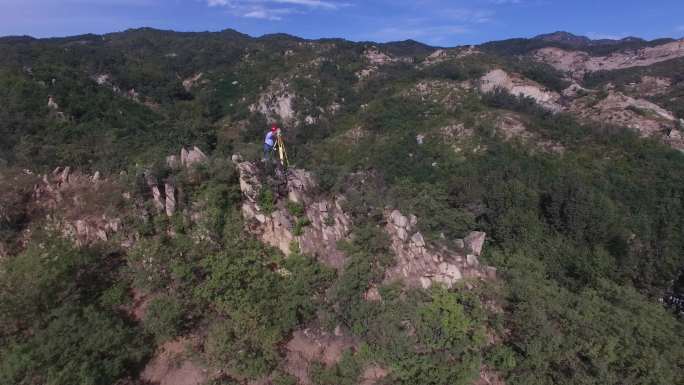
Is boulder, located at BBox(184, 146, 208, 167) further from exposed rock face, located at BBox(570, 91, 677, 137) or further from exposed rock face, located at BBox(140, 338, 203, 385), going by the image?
exposed rock face, located at BBox(570, 91, 677, 137)

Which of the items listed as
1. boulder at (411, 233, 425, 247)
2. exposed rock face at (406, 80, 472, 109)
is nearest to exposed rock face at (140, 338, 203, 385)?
boulder at (411, 233, 425, 247)

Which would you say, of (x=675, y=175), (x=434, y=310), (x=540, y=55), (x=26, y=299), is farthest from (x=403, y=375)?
(x=540, y=55)

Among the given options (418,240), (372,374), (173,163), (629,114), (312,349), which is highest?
(629,114)

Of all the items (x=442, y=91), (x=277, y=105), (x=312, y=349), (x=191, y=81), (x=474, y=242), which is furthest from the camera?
(x=191, y=81)

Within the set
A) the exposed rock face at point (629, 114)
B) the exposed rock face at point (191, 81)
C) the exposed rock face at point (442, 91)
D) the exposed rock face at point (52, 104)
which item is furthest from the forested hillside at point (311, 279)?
the exposed rock face at point (191, 81)

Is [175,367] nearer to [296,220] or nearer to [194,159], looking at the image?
[296,220]

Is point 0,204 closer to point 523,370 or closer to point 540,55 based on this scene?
point 523,370

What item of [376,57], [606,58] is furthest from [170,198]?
[606,58]

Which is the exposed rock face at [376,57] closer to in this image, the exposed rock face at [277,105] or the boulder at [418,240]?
the exposed rock face at [277,105]
